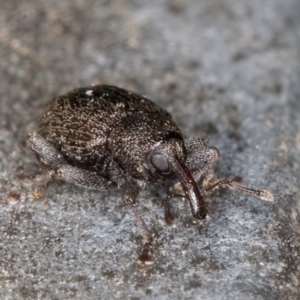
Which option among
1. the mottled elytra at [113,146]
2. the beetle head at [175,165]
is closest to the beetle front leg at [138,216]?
the mottled elytra at [113,146]

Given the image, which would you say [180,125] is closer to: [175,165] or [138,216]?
[175,165]

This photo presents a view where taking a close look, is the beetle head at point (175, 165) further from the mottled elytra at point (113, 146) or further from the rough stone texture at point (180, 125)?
the rough stone texture at point (180, 125)

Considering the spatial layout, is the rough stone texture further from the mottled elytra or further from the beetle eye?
the beetle eye

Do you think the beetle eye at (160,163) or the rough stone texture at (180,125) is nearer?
the rough stone texture at (180,125)

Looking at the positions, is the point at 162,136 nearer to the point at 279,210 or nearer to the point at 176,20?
the point at 279,210

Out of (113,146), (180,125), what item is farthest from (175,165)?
(180,125)

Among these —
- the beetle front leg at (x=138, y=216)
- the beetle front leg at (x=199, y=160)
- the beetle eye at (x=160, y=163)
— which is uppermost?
the beetle front leg at (x=199, y=160)

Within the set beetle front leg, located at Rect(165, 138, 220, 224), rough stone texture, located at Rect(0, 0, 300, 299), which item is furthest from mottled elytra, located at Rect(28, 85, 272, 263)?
rough stone texture, located at Rect(0, 0, 300, 299)
